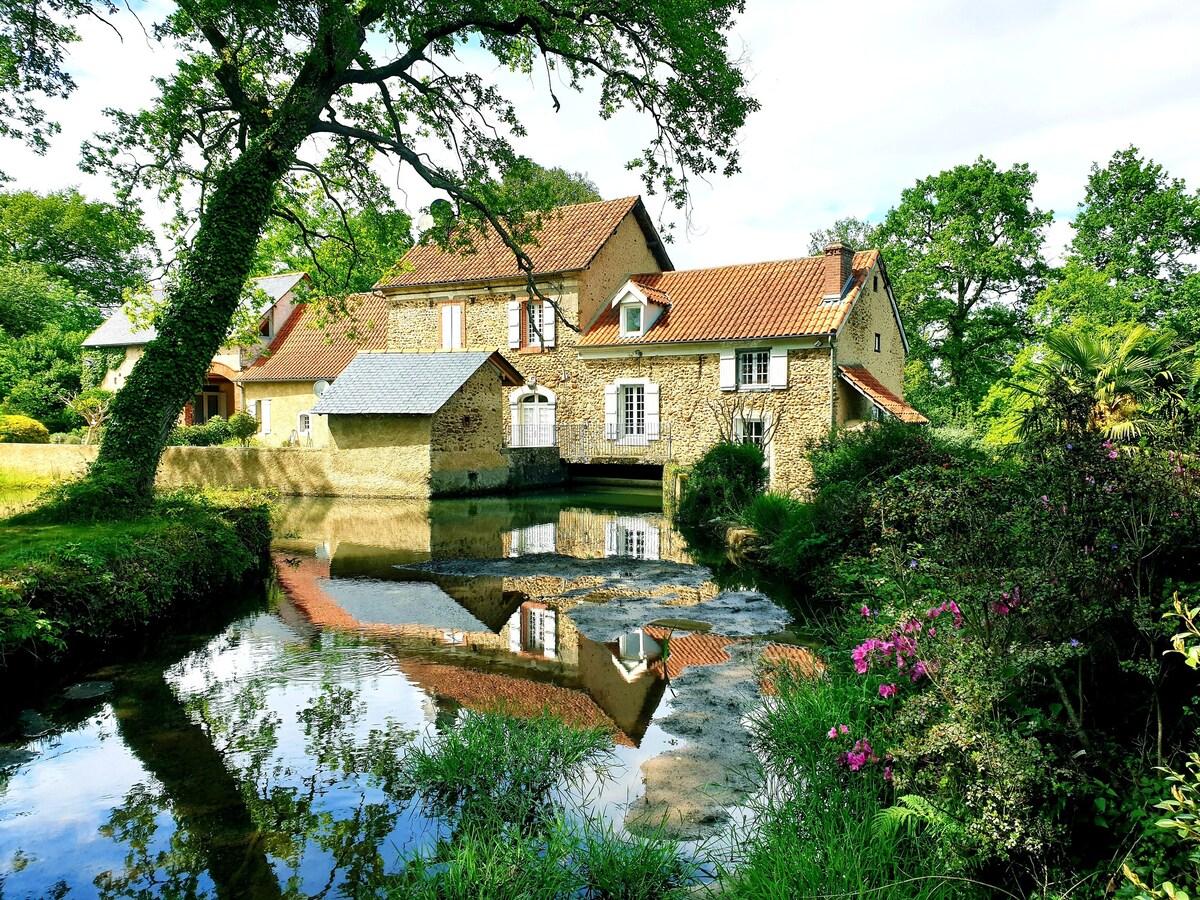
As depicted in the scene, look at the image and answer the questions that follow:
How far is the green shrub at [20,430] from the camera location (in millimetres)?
25109

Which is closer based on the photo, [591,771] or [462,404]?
[591,771]

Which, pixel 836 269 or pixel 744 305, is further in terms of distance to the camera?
pixel 744 305

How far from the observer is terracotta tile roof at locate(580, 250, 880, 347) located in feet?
74.8

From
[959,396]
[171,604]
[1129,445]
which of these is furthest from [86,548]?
[959,396]

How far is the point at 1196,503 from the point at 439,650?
588 cm

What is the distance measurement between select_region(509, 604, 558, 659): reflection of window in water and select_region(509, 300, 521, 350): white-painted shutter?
782 inches

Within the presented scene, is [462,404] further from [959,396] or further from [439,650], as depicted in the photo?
[959,396]

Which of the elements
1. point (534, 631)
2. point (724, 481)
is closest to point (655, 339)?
point (724, 481)

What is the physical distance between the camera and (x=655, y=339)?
24719mm

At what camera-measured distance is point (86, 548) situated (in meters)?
7.30

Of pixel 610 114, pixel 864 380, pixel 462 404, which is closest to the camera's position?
pixel 610 114

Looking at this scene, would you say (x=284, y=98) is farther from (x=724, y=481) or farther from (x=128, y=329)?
(x=128, y=329)

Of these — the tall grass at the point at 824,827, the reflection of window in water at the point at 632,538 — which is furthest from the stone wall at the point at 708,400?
the tall grass at the point at 824,827

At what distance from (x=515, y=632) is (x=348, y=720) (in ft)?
8.19
